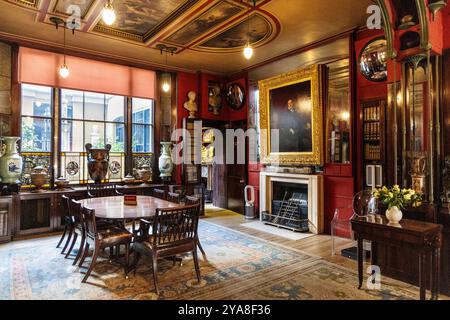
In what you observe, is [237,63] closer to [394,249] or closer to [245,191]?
[245,191]

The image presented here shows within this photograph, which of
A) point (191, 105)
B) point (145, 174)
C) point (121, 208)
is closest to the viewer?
point (121, 208)

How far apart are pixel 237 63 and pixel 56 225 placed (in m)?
5.01

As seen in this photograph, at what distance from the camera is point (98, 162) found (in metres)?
5.82

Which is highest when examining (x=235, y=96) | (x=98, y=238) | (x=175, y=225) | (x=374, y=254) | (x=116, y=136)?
(x=235, y=96)

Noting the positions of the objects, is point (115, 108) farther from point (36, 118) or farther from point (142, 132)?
point (36, 118)

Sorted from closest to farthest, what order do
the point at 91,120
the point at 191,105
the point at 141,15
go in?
the point at 141,15 → the point at 91,120 → the point at 191,105

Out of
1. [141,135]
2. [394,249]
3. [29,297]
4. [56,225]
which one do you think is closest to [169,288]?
[29,297]

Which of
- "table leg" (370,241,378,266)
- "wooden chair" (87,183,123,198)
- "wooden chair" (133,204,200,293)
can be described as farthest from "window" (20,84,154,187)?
"table leg" (370,241,378,266)

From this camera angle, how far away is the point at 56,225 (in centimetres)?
530

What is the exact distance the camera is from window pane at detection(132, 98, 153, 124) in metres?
6.64

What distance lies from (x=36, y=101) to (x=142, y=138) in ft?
7.06

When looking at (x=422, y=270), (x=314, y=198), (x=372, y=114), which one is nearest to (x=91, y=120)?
(x=314, y=198)

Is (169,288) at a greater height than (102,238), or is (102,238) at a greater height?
(102,238)

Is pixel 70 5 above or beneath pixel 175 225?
above
